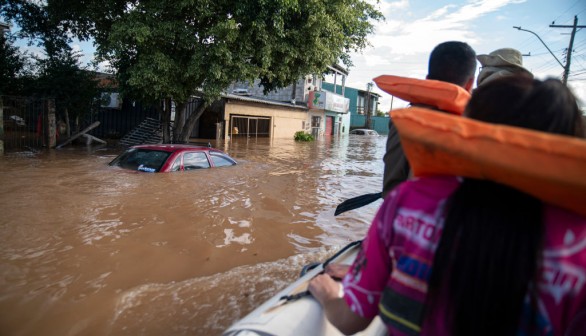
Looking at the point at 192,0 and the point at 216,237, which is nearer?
the point at 216,237

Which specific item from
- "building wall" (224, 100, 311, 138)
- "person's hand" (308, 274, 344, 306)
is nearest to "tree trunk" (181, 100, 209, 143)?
"building wall" (224, 100, 311, 138)

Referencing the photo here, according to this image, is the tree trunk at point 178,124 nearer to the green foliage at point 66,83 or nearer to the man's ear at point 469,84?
the green foliage at point 66,83

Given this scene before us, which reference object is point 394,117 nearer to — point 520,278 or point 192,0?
point 520,278

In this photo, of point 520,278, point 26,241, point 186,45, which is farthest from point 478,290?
point 186,45

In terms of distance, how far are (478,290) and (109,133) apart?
2080 cm

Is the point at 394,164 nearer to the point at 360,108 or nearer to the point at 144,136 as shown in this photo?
the point at 144,136

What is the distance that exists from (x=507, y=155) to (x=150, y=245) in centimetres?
420

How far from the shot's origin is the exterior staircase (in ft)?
53.6

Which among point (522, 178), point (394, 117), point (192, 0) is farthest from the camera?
point (192, 0)

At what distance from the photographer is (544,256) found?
85 cm

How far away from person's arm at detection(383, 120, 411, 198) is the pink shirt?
101cm

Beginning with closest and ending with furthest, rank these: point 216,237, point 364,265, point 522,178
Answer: point 522,178 → point 364,265 → point 216,237

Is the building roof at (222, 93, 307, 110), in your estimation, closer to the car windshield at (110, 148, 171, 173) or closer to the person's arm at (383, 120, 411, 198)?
the car windshield at (110, 148, 171, 173)

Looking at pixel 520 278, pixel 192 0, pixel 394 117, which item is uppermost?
pixel 192 0
